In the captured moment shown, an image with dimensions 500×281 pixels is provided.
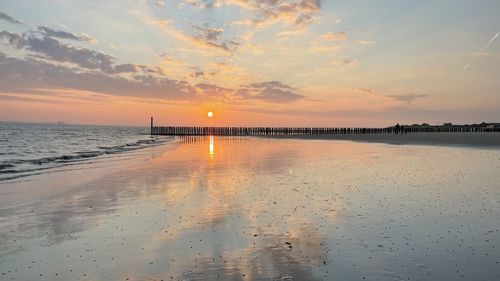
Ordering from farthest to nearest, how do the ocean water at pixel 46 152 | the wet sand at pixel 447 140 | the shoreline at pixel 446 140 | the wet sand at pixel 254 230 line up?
1. the wet sand at pixel 447 140
2. the shoreline at pixel 446 140
3. the ocean water at pixel 46 152
4. the wet sand at pixel 254 230

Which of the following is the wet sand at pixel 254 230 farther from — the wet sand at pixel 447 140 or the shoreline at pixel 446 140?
the wet sand at pixel 447 140

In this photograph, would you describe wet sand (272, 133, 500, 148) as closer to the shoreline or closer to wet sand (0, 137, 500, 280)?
the shoreline

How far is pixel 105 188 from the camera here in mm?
14578

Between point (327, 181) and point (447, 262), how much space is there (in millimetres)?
9225

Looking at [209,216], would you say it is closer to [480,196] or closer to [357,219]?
[357,219]

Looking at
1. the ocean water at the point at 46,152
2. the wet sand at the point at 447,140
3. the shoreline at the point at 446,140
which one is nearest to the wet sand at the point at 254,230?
the ocean water at the point at 46,152

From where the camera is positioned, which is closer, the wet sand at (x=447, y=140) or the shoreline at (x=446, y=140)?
the shoreline at (x=446, y=140)

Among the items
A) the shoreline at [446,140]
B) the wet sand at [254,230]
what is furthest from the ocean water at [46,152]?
the shoreline at [446,140]

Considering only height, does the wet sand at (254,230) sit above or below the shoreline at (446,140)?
below

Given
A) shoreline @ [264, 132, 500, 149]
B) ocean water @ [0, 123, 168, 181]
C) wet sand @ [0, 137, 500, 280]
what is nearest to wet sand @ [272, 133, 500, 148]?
shoreline @ [264, 132, 500, 149]

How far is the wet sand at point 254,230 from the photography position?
602 centimetres

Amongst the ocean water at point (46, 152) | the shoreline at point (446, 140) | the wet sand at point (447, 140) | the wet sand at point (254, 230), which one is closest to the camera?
the wet sand at point (254, 230)

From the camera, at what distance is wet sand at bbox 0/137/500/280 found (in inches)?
237

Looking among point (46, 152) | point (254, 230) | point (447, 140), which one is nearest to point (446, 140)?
point (447, 140)
